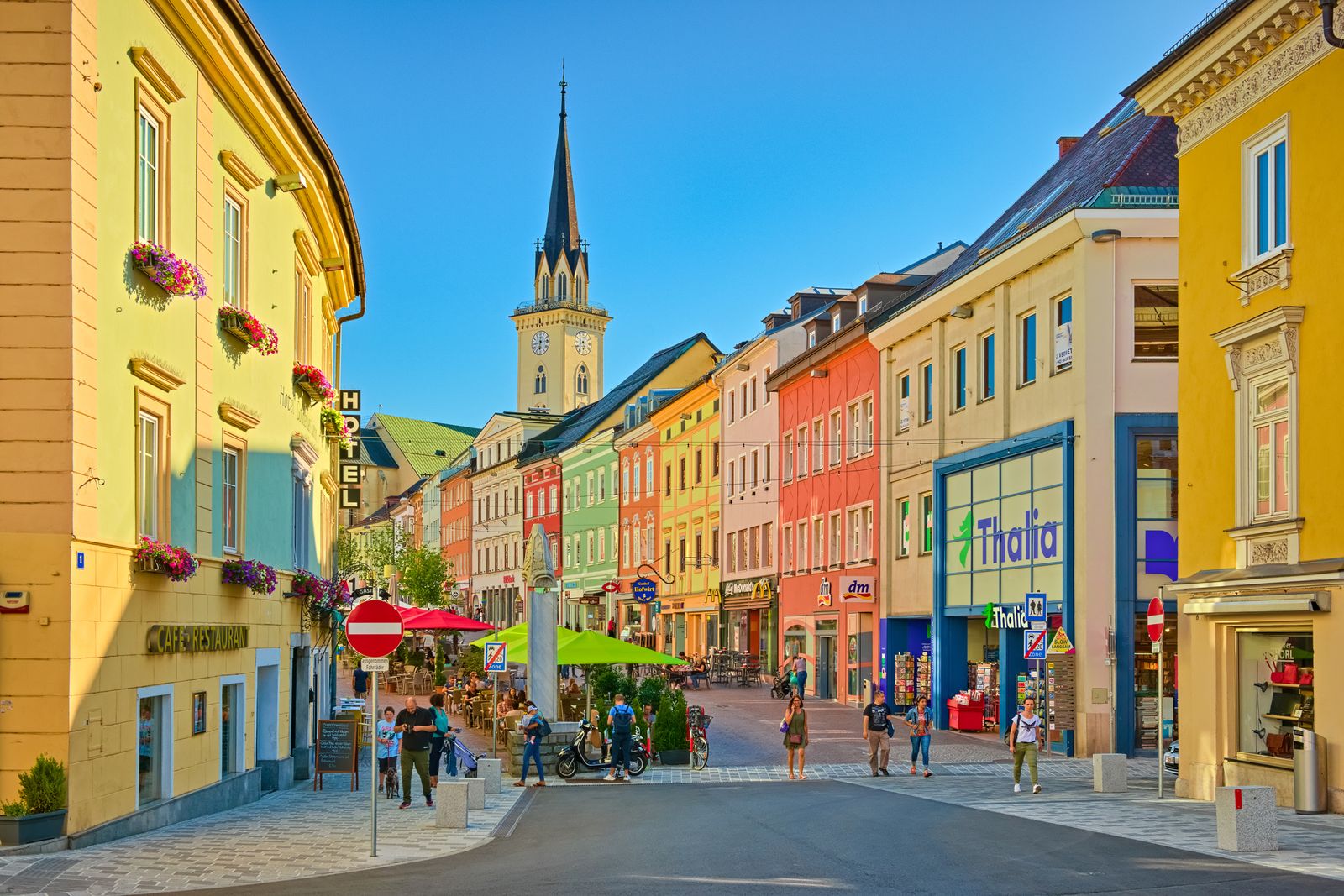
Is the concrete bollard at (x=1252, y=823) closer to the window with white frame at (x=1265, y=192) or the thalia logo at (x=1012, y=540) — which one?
the window with white frame at (x=1265, y=192)

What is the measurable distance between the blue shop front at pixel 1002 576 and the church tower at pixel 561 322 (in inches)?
4061

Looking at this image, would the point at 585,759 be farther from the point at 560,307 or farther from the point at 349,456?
the point at 560,307

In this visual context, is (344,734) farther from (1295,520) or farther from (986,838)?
(1295,520)

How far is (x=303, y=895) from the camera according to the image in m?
12.9

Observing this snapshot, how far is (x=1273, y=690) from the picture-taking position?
20.6m

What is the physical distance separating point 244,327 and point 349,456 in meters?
15.8

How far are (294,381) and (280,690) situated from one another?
5158mm

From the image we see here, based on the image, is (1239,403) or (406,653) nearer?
(1239,403)

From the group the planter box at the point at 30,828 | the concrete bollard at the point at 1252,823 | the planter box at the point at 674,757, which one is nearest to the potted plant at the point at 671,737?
the planter box at the point at 674,757

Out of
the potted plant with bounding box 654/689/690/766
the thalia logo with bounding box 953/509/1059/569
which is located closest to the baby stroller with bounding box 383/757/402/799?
the potted plant with bounding box 654/689/690/766

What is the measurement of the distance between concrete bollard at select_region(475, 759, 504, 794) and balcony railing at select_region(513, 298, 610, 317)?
119 meters

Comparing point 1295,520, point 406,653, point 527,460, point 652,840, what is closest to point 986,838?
point 652,840

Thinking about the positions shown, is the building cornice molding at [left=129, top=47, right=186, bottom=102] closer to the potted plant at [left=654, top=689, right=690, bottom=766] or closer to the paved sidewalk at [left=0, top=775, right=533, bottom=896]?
the paved sidewalk at [left=0, top=775, right=533, bottom=896]

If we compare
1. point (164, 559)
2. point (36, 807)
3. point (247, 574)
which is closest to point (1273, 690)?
point (247, 574)
